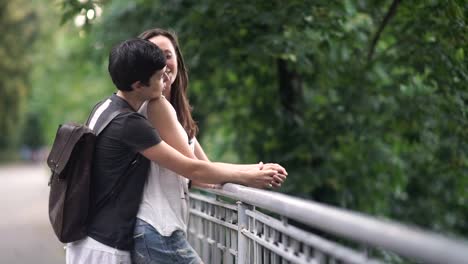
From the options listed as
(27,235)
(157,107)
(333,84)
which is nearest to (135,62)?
(157,107)

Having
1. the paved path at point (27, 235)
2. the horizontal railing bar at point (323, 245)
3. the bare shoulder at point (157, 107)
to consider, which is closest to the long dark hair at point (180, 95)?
the bare shoulder at point (157, 107)

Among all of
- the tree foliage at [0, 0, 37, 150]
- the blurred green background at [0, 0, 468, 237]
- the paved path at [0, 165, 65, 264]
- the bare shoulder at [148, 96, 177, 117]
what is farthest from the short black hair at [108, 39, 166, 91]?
the tree foliage at [0, 0, 37, 150]

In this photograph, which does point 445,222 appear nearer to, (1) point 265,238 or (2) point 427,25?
(2) point 427,25

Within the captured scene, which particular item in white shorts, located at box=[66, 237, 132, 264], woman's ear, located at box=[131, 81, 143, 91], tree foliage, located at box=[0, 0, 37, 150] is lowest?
white shorts, located at box=[66, 237, 132, 264]

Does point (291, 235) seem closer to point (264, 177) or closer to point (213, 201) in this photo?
point (264, 177)

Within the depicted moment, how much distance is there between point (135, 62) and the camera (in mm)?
3098

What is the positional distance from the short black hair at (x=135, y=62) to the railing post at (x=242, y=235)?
692 millimetres

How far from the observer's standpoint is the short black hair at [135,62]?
3102 mm

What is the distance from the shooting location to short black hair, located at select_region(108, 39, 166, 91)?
3.10m

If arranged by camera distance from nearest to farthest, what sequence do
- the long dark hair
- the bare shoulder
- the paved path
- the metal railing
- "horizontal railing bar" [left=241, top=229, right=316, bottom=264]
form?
the metal railing, "horizontal railing bar" [left=241, top=229, right=316, bottom=264], the bare shoulder, the long dark hair, the paved path

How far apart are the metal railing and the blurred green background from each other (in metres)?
2.58

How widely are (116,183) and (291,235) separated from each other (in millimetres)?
905

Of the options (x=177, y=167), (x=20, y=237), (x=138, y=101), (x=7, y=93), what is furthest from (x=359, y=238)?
(x=7, y=93)

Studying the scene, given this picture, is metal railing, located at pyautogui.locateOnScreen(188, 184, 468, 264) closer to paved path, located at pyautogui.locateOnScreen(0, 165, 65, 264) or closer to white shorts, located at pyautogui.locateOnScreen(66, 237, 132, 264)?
white shorts, located at pyautogui.locateOnScreen(66, 237, 132, 264)
